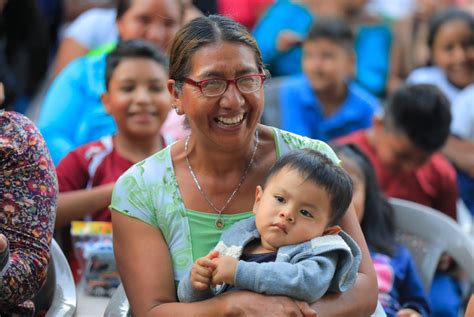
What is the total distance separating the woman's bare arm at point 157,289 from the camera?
2.70 metres

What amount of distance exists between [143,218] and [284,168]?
45 cm

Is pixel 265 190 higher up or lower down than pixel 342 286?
higher up

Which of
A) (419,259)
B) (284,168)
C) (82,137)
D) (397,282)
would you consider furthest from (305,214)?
(82,137)

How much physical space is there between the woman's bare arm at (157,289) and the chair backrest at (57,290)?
0.64ft

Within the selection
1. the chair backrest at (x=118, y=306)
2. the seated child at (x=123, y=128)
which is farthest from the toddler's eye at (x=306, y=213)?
the seated child at (x=123, y=128)

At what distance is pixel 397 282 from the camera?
12.3 ft

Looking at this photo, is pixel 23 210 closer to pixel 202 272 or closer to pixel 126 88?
pixel 202 272

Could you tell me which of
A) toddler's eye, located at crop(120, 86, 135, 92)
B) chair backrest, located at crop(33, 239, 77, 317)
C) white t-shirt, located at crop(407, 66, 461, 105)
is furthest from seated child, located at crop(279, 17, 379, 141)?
chair backrest, located at crop(33, 239, 77, 317)

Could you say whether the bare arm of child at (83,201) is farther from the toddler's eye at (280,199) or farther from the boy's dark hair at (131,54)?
the toddler's eye at (280,199)

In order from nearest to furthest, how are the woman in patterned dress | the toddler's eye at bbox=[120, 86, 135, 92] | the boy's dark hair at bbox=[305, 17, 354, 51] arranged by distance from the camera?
the woman in patterned dress
the toddler's eye at bbox=[120, 86, 135, 92]
the boy's dark hair at bbox=[305, 17, 354, 51]

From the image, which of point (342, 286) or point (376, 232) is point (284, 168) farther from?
point (376, 232)

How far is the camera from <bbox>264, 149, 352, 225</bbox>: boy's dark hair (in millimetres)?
2785

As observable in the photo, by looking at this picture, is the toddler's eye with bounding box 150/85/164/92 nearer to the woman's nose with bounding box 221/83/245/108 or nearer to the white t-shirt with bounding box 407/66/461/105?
the woman's nose with bounding box 221/83/245/108

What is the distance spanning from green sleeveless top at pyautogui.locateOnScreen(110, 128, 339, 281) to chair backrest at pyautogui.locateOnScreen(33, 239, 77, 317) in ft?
0.98
